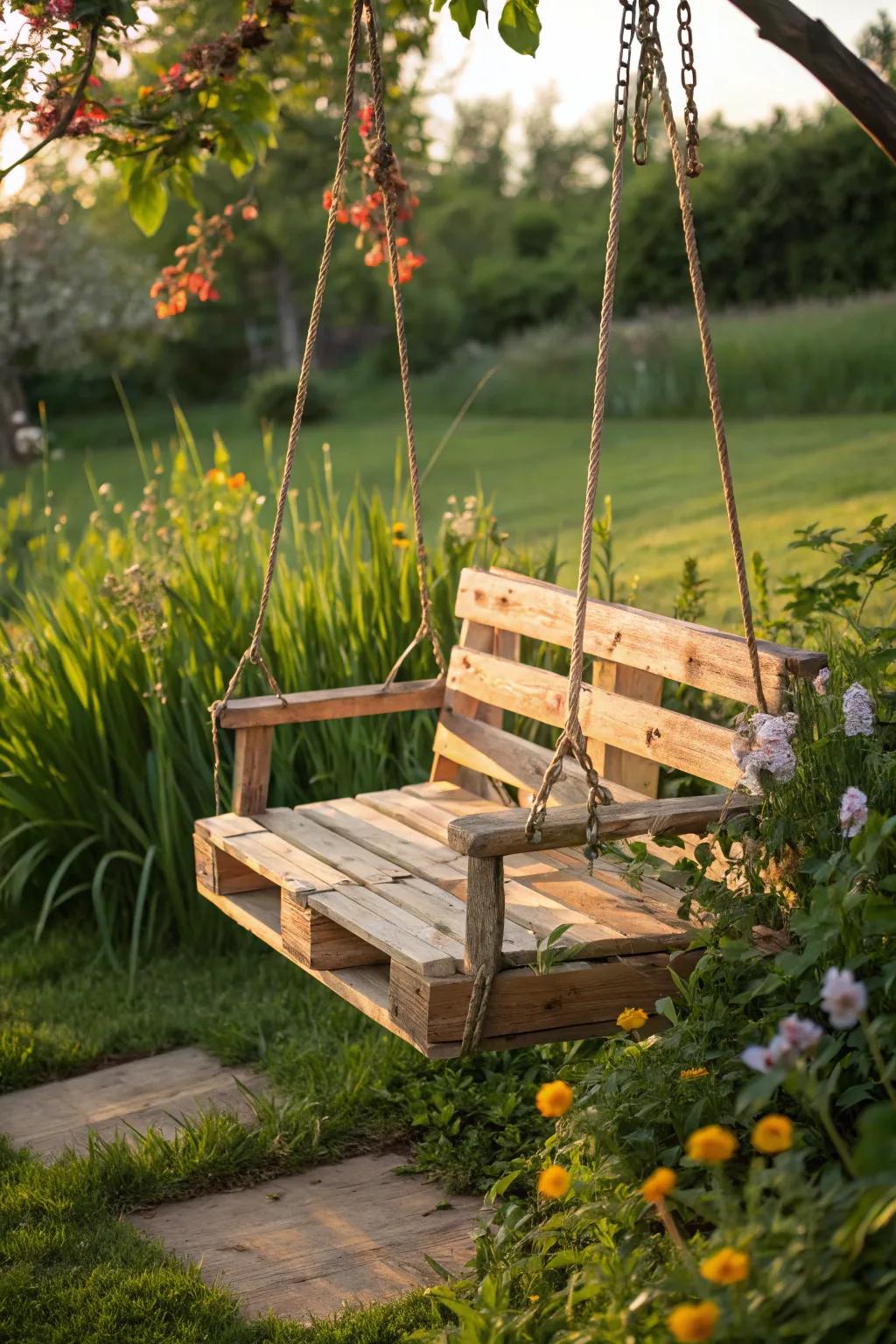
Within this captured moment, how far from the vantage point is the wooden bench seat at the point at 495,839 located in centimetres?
244

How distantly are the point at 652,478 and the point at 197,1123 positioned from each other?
8.32 m

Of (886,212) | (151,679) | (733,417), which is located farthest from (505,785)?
(886,212)

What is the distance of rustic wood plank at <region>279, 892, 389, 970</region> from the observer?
274 centimetres

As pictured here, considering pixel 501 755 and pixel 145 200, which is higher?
pixel 145 200

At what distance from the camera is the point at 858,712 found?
2486 millimetres

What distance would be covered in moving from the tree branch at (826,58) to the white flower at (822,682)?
1.05 meters

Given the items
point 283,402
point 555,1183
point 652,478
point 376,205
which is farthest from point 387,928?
point 283,402

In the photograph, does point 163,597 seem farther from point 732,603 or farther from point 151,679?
point 732,603

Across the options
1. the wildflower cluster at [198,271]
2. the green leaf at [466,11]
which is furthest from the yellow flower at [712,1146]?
the wildflower cluster at [198,271]

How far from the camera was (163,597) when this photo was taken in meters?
4.73

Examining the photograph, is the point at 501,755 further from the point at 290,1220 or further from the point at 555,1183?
the point at 555,1183

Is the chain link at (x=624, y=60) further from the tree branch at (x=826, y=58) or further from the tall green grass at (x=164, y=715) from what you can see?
the tall green grass at (x=164, y=715)

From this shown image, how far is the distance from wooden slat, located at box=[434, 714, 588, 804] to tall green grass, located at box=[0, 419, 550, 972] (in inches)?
32.4

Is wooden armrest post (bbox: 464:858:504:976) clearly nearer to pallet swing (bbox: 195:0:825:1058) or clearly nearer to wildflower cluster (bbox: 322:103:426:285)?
pallet swing (bbox: 195:0:825:1058)
